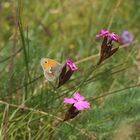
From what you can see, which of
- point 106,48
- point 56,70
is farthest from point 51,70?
point 106,48

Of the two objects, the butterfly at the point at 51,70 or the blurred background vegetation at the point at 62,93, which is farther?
the blurred background vegetation at the point at 62,93

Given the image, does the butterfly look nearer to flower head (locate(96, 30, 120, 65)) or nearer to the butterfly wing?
the butterfly wing

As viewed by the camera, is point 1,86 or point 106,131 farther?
point 1,86

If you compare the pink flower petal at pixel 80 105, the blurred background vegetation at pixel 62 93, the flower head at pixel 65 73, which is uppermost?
the blurred background vegetation at pixel 62 93

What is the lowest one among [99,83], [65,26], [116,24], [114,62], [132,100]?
[132,100]

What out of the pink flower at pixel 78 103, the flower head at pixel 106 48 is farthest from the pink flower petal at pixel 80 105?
the flower head at pixel 106 48


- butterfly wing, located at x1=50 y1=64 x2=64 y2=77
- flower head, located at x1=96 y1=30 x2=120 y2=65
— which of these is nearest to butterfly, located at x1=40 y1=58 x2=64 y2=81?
butterfly wing, located at x1=50 y1=64 x2=64 y2=77

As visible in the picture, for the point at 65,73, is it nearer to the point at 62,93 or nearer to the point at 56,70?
the point at 56,70

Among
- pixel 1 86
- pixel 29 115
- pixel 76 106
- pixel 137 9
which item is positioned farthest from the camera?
pixel 137 9

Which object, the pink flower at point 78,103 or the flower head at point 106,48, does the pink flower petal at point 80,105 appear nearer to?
the pink flower at point 78,103

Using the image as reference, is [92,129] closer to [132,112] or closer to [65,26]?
[132,112]

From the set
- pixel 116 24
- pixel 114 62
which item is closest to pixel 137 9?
pixel 116 24
